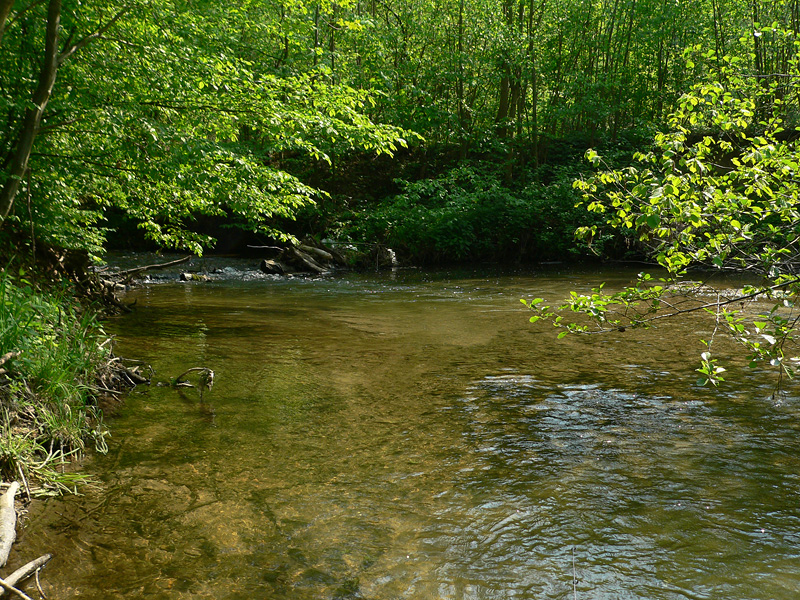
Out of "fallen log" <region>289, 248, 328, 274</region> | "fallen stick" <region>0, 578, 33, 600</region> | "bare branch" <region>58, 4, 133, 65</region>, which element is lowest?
"fallen stick" <region>0, 578, 33, 600</region>

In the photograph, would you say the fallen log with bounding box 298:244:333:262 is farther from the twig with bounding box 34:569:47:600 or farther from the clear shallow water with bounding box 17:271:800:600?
the twig with bounding box 34:569:47:600

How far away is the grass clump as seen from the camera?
14.3 feet

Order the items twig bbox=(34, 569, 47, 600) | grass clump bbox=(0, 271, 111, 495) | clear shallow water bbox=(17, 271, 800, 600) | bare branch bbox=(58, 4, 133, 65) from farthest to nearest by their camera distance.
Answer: bare branch bbox=(58, 4, 133, 65) < grass clump bbox=(0, 271, 111, 495) < clear shallow water bbox=(17, 271, 800, 600) < twig bbox=(34, 569, 47, 600)

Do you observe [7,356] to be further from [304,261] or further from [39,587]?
[304,261]

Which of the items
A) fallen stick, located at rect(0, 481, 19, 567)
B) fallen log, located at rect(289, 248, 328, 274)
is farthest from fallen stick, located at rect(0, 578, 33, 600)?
→ fallen log, located at rect(289, 248, 328, 274)

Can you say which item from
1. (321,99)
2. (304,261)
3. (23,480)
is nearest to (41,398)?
(23,480)

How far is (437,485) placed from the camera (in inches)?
182

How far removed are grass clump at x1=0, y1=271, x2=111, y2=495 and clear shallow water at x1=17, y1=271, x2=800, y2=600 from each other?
0.27 meters

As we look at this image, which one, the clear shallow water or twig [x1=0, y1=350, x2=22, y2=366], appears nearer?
the clear shallow water

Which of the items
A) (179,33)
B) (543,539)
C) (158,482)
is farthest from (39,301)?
(543,539)

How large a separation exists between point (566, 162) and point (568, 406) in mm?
23193

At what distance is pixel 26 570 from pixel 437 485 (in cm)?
258

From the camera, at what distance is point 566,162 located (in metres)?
27.8

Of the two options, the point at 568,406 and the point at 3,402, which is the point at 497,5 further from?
the point at 3,402
